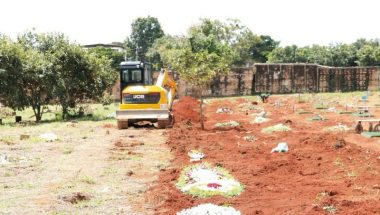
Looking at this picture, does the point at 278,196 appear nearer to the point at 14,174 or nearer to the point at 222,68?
the point at 14,174

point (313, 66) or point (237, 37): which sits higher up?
point (237, 37)

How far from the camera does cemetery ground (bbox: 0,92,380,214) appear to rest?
8758 millimetres

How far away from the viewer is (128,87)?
22.2m

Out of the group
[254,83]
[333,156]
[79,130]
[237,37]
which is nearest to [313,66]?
[254,83]

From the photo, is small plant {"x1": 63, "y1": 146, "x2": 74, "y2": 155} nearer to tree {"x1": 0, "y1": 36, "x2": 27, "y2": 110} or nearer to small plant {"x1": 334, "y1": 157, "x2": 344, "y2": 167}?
small plant {"x1": 334, "y1": 157, "x2": 344, "y2": 167}

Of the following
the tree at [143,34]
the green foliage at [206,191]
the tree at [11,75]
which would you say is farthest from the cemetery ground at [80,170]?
the tree at [143,34]

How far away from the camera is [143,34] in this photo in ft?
321

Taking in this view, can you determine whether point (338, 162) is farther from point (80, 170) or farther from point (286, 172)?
point (80, 170)

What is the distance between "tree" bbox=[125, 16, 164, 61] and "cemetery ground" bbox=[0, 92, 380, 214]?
76314 mm

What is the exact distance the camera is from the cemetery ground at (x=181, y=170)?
876cm

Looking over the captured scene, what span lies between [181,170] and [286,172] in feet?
7.73

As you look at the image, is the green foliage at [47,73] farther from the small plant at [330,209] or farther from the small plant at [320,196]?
the small plant at [330,209]

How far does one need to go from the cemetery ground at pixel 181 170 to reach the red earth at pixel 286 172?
2 cm

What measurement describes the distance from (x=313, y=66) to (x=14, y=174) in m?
37.5
